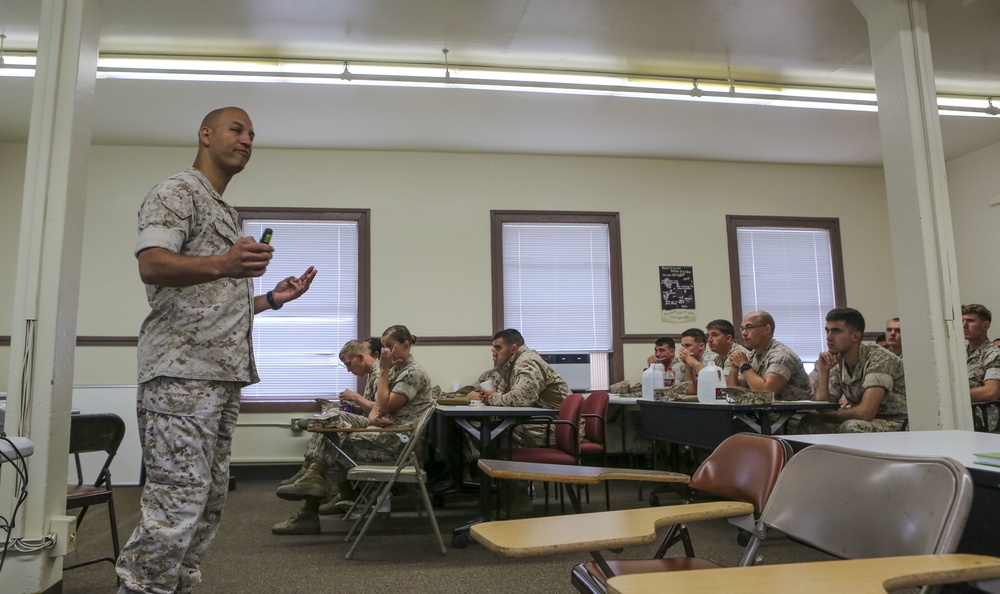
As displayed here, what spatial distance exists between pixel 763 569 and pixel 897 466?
0.48 m

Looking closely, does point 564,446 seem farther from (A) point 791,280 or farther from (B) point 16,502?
(A) point 791,280

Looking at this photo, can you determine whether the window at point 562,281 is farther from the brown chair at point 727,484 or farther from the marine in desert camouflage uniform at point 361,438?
the brown chair at point 727,484

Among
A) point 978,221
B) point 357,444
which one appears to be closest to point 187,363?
point 357,444

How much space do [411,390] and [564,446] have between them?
104 cm

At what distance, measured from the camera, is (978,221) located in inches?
286

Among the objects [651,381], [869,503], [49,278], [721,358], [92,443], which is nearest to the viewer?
[869,503]

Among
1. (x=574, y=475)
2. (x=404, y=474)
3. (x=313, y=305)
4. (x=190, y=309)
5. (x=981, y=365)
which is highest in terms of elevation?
(x=313, y=305)

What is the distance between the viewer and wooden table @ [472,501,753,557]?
1220 mm

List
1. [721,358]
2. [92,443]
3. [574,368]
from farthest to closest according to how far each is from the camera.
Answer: [574,368] < [721,358] < [92,443]

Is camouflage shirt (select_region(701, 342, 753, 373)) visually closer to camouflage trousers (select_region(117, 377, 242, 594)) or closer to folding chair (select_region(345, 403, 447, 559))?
folding chair (select_region(345, 403, 447, 559))

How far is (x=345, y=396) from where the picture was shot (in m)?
4.68

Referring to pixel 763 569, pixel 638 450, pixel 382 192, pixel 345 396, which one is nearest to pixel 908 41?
pixel 763 569

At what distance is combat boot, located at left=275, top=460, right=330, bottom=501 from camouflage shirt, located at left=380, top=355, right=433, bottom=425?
1.90 ft

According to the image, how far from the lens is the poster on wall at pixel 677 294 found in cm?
715
